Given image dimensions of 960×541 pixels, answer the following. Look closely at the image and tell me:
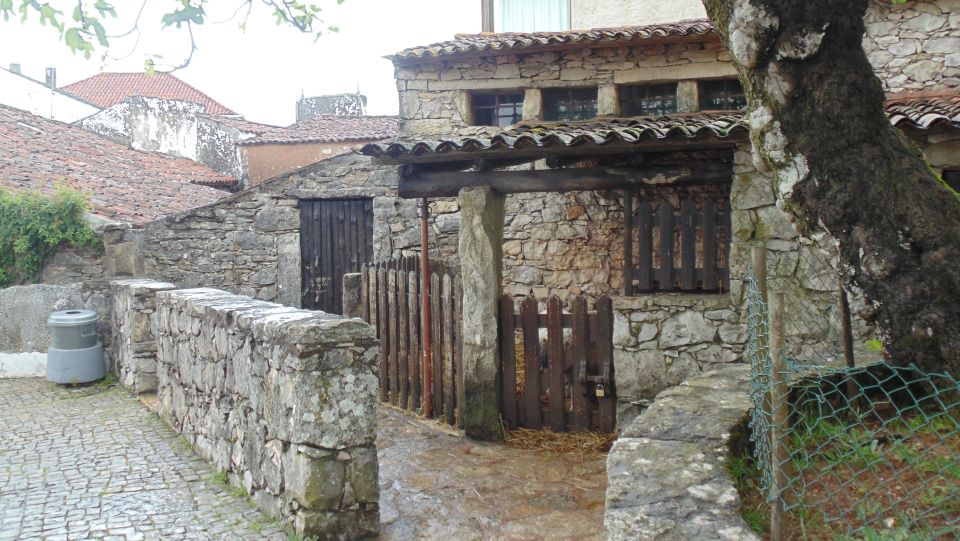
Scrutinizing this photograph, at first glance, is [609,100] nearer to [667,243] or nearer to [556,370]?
[667,243]

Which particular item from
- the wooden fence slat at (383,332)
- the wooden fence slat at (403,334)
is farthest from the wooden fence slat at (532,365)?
the wooden fence slat at (383,332)

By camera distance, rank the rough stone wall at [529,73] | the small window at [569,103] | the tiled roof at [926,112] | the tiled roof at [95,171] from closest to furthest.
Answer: the tiled roof at [926,112] < the rough stone wall at [529,73] < the small window at [569,103] < the tiled roof at [95,171]

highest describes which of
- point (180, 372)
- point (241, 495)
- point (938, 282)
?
point (938, 282)

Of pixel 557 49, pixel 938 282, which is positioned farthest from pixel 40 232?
pixel 938 282

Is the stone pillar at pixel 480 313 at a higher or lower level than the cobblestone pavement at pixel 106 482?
higher

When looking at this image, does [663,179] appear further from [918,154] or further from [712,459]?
[712,459]

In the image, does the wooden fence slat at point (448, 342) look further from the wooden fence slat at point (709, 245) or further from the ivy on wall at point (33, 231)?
the ivy on wall at point (33, 231)

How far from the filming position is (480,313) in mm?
5848

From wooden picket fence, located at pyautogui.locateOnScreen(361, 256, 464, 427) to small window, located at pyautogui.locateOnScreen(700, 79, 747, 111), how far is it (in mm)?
4379

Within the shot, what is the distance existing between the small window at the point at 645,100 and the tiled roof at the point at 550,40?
28.4 inches

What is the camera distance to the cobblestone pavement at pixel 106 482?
12.9ft

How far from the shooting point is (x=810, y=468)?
105 inches

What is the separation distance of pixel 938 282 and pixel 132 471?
465 cm

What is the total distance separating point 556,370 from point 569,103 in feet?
15.9
